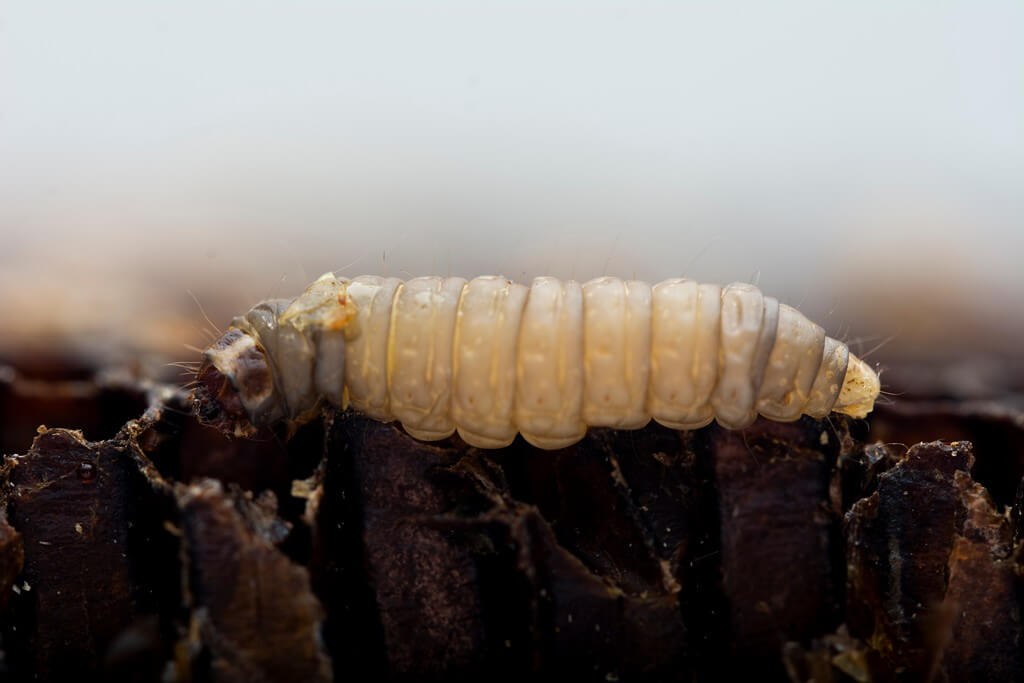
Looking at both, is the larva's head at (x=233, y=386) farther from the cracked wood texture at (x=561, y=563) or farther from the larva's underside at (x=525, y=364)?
the cracked wood texture at (x=561, y=563)

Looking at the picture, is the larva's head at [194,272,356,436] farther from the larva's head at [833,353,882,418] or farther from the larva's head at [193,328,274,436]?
Result: the larva's head at [833,353,882,418]

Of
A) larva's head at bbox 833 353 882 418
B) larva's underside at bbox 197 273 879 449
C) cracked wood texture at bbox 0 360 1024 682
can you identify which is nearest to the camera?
cracked wood texture at bbox 0 360 1024 682

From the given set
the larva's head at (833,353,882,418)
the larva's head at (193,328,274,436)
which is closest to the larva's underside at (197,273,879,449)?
the larva's head at (193,328,274,436)

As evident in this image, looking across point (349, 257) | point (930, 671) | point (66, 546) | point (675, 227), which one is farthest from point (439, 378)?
point (675, 227)

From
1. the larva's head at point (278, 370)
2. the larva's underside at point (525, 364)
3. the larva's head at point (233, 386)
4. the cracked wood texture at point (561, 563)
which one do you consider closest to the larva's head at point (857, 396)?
the larva's underside at point (525, 364)

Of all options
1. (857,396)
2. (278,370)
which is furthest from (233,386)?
(857,396)

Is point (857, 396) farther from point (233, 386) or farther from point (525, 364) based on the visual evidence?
point (233, 386)
